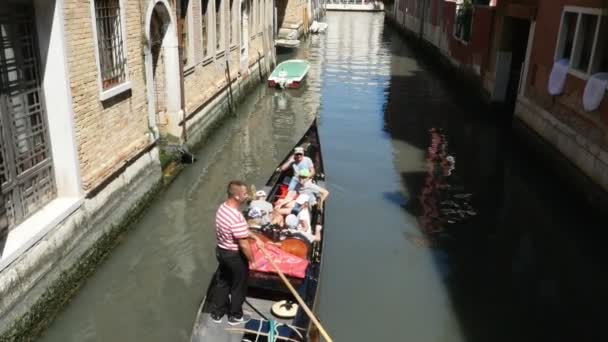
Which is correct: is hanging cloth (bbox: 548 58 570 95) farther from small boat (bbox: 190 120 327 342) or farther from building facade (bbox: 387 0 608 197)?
small boat (bbox: 190 120 327 342)

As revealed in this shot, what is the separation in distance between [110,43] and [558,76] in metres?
7.31

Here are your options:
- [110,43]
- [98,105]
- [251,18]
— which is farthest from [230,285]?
[251,18]

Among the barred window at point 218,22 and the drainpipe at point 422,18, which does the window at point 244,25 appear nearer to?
the barred window at point 218,22

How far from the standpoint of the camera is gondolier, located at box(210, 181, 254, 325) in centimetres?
389

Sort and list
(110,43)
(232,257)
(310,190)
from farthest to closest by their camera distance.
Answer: (110,43)
(310,190)
(232,257)

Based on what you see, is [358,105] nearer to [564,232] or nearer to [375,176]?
[375,176]

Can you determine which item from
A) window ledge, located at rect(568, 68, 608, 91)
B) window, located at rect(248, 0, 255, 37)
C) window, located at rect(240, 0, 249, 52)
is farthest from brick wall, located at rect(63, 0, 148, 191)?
window, located at rect(248, 0, 255, 37)

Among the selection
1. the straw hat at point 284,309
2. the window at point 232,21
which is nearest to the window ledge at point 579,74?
the straw hat at point 284,309

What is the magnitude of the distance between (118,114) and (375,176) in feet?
14.1

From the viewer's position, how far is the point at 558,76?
9359 millimetres

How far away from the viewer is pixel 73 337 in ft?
15.3

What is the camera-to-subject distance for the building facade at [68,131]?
4609 mm

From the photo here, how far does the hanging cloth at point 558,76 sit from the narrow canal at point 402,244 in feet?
4.42

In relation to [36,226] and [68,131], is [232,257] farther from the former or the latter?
[68,131]
